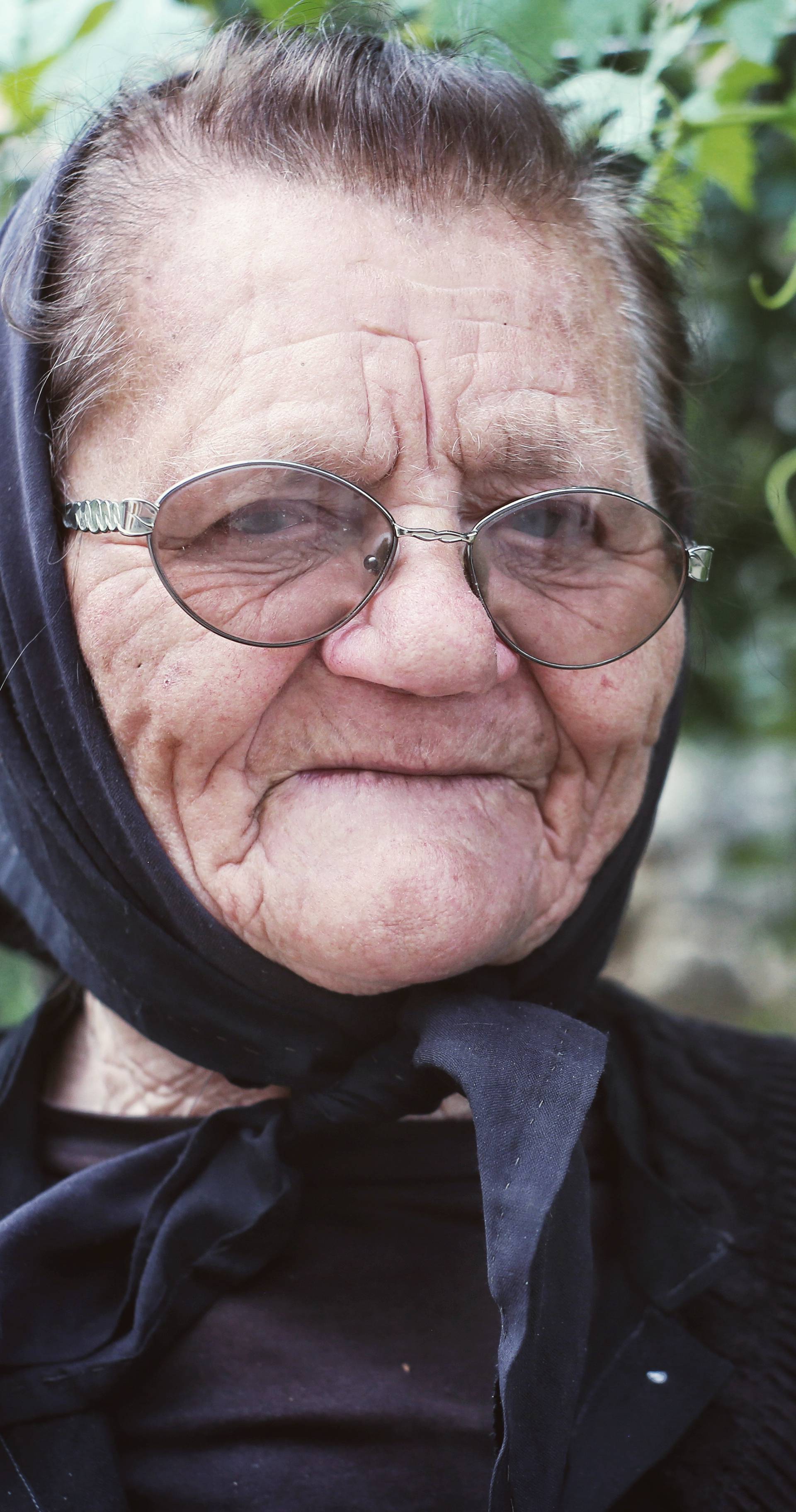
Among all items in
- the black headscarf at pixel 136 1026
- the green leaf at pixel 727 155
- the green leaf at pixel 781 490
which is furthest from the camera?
the green leaf at pixel 781 490

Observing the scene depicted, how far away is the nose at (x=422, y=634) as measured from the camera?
1.45 meters

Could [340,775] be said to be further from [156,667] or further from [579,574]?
[579,574]

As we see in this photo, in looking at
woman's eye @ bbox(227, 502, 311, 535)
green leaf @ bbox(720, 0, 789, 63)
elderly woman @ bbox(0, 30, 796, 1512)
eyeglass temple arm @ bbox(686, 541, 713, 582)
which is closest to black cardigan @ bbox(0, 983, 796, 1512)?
elderly woman @ bbox(0, 30, 796, 1512)

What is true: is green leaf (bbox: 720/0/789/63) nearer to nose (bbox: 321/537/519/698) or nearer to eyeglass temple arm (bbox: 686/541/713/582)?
eyeglass temple arm (bbox: 686/541/713/582)

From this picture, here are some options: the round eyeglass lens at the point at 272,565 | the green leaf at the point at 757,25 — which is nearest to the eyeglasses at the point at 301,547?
the round eyeglass lens at the point at 272,565

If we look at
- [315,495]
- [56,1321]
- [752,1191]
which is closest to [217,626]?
[315,495]

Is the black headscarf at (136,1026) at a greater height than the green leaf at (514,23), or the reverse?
the green leaf at (514,23)

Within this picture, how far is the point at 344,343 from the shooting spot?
1.47 meters

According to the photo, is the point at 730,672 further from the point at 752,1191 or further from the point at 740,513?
the point at 752,1191

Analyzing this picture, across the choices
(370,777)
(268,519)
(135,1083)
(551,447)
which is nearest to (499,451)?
(551,447)

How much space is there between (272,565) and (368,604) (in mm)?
132

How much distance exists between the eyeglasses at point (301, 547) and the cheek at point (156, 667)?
0.11 ft

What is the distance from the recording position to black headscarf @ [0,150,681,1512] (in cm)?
156

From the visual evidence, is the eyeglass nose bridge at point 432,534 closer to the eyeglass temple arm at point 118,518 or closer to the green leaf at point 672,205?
the eyeglass temple arm at point 118,518
